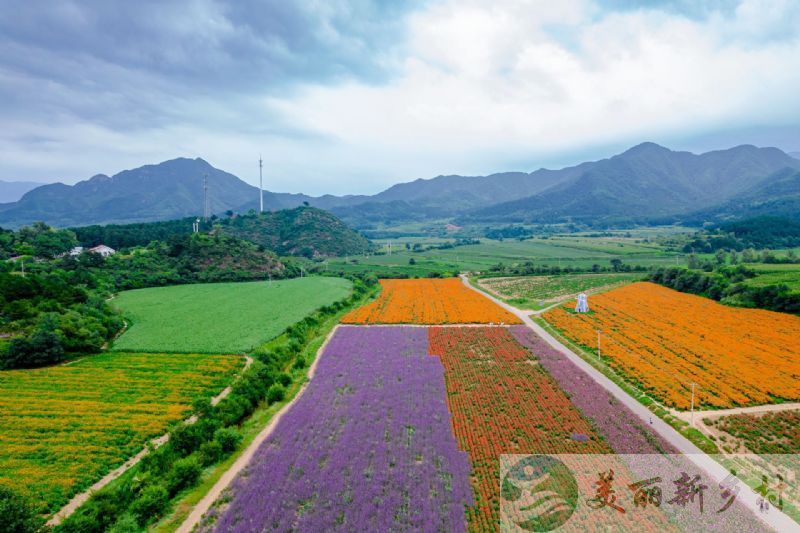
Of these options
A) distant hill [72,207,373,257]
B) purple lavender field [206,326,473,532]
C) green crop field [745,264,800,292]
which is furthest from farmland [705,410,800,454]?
distant hill [72,207,373,257]

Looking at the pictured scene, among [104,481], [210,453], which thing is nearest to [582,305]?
[210,453]

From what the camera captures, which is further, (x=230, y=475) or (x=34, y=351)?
(x=34, y=351)

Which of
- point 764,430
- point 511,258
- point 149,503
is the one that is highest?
point 511,258

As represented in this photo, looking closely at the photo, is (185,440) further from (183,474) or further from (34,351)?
(34,351)

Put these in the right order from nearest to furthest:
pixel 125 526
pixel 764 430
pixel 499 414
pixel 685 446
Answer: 1. pixel 125 526
2. pixel 685 446
3. pixel 764 430
4. pixel 499 414

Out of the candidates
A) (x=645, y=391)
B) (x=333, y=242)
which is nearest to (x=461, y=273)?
(x=333, y=242)
